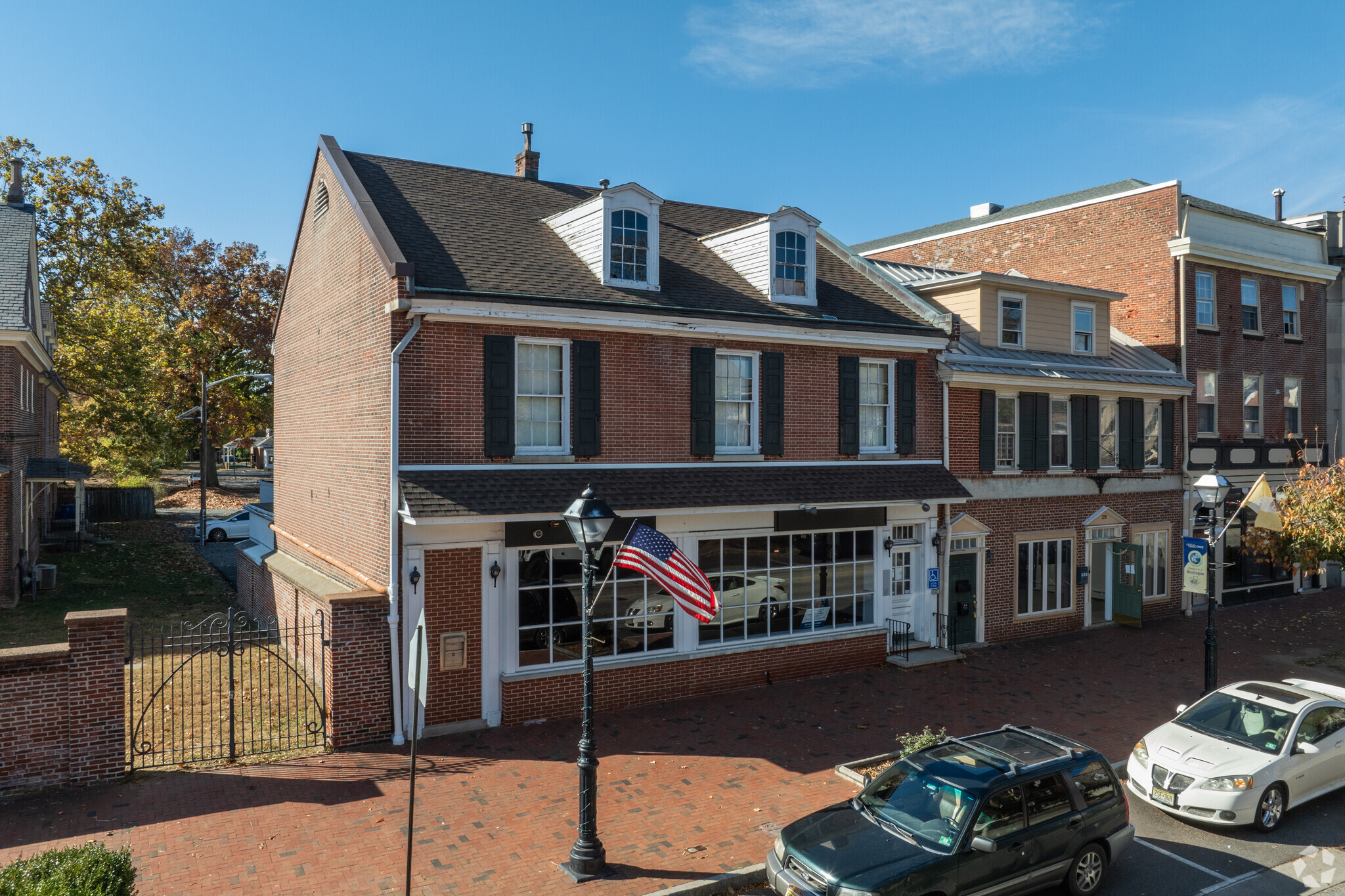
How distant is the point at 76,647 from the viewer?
11094mm

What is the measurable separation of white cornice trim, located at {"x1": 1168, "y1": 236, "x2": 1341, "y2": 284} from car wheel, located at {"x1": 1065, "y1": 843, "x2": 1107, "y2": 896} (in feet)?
70.4

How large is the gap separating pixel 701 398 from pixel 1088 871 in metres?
9.90

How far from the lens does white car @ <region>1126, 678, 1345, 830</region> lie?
10.8 metres

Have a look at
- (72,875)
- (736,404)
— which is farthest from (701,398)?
(72,875)

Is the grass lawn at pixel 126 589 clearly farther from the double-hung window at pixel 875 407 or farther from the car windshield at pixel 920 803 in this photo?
the car windshield at pixel 920 803

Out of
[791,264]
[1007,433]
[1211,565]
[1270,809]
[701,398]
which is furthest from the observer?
[1007,433]

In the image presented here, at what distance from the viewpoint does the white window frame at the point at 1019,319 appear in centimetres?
2183

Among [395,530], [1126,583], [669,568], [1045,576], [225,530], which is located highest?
[395,530]

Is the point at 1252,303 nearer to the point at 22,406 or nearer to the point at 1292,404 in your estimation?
the point at 1292,404

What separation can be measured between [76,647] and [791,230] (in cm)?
1464

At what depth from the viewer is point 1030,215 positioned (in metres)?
29.6

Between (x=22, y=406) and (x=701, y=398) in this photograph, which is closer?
(x=701, y=398)

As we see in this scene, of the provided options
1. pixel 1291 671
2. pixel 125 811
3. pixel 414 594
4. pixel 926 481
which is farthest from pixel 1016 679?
pixel 125 811

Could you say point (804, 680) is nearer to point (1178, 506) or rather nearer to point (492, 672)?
point (492, 672)
